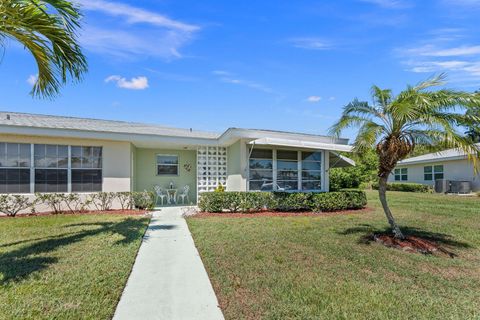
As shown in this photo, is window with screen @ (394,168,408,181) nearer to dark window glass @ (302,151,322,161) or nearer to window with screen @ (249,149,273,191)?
dark window glass @ (302,151,322,161)

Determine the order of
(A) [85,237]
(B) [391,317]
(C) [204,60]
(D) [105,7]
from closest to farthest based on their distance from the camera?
(B) [391,317]
(A) [85,237]
(D) [105,7]
(C) [204,60]

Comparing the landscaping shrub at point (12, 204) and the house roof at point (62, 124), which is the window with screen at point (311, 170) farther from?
the landscaping shrub at point (12, 204)

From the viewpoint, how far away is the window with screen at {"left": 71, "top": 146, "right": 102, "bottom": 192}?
40.5 feet

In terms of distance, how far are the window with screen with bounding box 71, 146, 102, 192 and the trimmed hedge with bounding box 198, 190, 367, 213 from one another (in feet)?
16.0

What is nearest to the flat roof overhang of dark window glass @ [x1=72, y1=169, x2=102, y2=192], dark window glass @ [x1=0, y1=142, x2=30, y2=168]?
dark window glass @ [x1=72, y1=169, x2=102, y2=192]

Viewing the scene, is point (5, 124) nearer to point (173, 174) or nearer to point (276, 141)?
point (173, 174)

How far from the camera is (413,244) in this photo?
7.12 m

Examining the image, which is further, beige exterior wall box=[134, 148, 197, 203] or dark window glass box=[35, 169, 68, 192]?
beige exterior wall box=[134, 148, 197, 203]

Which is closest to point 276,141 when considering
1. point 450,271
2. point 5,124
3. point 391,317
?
point 450,271

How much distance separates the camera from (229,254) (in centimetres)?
620

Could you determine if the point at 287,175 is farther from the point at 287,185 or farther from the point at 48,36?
the point at 48,36

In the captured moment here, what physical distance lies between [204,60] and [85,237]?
10655 mm

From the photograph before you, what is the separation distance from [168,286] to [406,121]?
6854mm

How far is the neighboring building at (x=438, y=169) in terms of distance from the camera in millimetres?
22609
